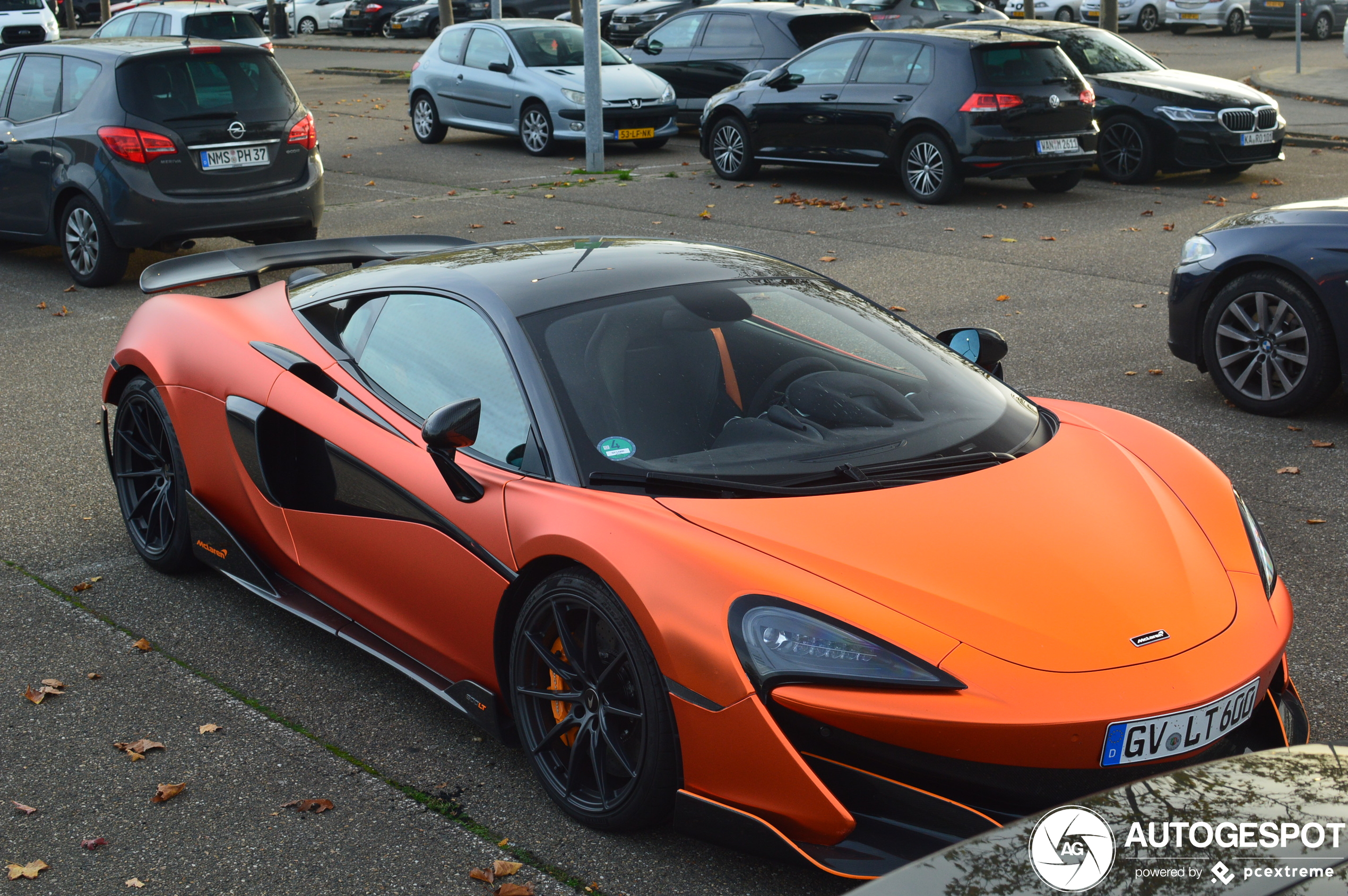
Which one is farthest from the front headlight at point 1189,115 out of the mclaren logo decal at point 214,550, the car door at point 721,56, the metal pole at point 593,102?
the mclaren logo decal at point 214,550

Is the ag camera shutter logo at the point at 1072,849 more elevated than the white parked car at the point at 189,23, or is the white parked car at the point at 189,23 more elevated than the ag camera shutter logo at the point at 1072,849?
the white parked car at the point at 189,23

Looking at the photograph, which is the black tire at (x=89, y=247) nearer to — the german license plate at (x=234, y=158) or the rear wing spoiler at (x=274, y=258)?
the german license plate at (x=234, y=158)

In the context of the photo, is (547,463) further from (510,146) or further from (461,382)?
(510,146)

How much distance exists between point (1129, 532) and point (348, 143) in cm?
1670

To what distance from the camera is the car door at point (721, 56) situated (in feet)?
57.6

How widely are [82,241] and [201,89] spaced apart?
4.90 feet

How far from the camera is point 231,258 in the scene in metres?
5.44

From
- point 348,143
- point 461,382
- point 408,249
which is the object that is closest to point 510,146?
point 348,143

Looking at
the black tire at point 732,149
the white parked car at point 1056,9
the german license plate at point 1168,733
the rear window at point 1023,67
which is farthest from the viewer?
the white parked car at point 1056,9

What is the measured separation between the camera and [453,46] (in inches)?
716

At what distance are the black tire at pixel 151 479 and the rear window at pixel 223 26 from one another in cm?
1696

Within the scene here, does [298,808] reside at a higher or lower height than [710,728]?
lower

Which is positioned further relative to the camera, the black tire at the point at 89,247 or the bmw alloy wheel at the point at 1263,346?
the black tire at the point at 89,247

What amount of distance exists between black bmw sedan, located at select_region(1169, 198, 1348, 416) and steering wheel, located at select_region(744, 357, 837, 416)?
367 cm
